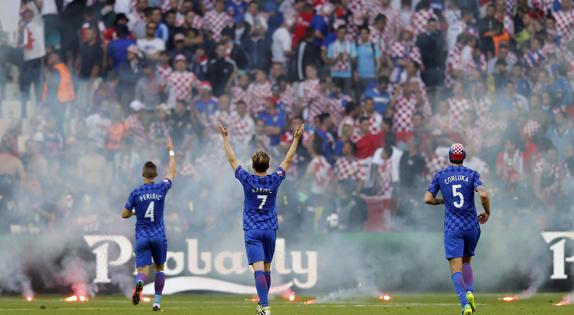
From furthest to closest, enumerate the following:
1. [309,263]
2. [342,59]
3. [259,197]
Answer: [342,59], [309,263], [259,197]

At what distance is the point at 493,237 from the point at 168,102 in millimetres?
7697

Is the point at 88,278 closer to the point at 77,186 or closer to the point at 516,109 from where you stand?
the point at 77,186

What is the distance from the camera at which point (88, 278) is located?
2245 cm

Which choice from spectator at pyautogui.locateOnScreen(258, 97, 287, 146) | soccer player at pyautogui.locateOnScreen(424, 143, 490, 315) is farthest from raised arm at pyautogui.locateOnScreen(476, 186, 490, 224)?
spectator at pyautogui.locateOnScreen(258, 97, 287, 146)

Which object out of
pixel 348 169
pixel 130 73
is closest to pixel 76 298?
pixel 348 169

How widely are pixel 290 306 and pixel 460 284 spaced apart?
14.9 ft

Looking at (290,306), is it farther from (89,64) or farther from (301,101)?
(89,64)

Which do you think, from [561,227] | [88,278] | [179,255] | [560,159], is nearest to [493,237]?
[561,227]

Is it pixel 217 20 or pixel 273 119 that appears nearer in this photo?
pixel 273 119

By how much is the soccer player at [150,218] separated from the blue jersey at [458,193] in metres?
4.03

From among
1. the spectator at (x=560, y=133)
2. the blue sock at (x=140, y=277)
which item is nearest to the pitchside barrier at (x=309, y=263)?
the spectator at (x=560, y=133)

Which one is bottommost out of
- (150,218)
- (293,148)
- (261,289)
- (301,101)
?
(261,289)

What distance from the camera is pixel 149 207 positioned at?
59.6 feet

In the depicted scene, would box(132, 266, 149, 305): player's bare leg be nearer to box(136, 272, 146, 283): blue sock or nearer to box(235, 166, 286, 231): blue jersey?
box(136, 272, 146, 283): blue sock
